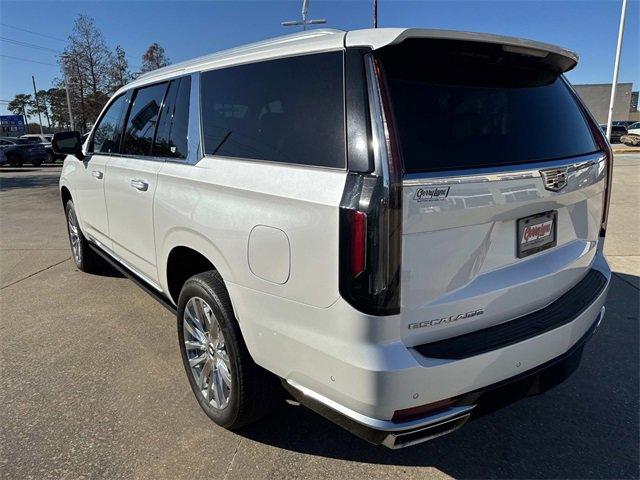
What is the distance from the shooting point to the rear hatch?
1.74m

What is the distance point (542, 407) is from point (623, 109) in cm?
6676

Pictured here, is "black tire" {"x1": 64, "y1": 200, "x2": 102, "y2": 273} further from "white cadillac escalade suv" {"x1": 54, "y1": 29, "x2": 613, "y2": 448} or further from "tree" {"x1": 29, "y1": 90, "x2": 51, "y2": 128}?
"tree" {"x1": 29, "y1": 90, "x2": 51, "y2": 128}

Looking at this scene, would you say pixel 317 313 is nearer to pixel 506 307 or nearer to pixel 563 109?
pixel 506 307

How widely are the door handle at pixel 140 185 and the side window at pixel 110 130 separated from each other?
744 mm

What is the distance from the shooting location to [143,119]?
349 centimetres

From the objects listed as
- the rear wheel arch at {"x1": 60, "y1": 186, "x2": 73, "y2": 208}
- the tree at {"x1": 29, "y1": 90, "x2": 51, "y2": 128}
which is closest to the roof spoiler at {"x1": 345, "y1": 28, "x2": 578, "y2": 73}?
the rear wheel arch at {"x1": 60, "y1": 186, "x2": 73, "y2": 208}

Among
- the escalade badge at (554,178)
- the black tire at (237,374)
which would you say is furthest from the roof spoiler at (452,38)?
the black tire at (237,374)

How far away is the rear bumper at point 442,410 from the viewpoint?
5.82 ft

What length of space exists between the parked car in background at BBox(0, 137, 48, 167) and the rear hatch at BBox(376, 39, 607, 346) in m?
29.5

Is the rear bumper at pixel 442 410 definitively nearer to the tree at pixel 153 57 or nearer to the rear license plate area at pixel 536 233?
the rear license plate area at pixel 536 233

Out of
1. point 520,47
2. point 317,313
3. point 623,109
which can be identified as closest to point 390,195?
point 317,313

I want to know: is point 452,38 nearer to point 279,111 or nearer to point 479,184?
point 479,184

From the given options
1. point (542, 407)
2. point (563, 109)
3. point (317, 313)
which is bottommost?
point (542, 407)

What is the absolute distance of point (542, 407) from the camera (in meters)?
2.81
